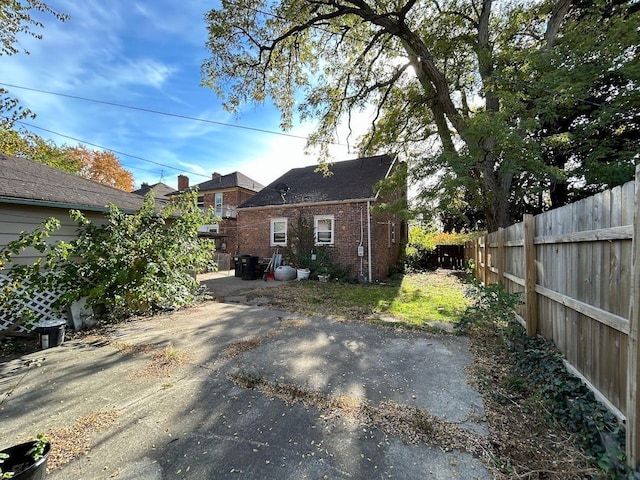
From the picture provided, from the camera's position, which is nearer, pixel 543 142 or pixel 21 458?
pixel 21 458

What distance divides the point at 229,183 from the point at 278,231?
35.8 feet

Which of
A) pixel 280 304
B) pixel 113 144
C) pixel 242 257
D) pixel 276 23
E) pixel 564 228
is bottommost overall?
pixel 280 304

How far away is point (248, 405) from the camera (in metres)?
2.86

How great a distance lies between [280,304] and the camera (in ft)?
24.9

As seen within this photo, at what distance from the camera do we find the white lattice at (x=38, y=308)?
4.93m

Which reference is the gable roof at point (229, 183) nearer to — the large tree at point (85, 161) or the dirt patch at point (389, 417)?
the large tree at point (85, 161)

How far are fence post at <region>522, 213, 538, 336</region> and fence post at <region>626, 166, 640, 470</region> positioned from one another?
7.50ft

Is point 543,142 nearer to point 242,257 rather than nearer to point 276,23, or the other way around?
point 276,23

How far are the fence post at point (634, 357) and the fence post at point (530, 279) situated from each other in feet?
7.50

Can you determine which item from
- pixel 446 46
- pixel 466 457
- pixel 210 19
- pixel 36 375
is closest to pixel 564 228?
pixel 466 457

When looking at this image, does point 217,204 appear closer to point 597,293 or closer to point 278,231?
point 278,231

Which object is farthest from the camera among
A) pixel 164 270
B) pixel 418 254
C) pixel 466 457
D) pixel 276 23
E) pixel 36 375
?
pixel 418 254

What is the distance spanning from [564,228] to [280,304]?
20.5 ft

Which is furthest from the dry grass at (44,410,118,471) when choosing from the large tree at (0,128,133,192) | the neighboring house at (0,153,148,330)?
the large tree at (0,128,133,192)
